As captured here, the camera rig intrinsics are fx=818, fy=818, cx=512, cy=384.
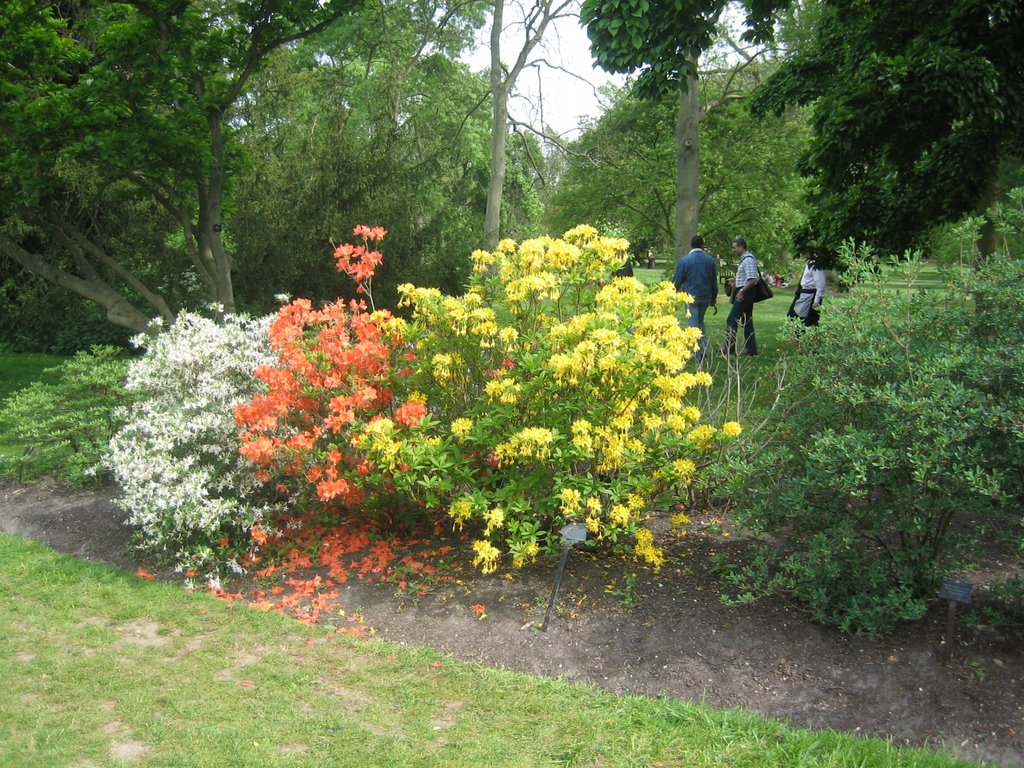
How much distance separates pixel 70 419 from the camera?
7117 mm

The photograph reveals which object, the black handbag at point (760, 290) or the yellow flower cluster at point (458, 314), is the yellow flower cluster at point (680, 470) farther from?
the black handbag at point (760, 290)

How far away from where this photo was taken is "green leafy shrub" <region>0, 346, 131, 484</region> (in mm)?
7098

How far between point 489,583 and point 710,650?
1430mm

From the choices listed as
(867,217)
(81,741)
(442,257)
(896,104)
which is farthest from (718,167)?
(81,741)

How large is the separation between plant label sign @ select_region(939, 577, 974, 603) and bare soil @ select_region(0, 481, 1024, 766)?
1.27ft

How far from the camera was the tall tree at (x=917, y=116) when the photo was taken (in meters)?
7.11

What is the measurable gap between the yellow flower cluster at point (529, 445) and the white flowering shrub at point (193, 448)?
6.29ft

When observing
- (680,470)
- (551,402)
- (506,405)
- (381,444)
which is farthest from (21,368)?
(680,470)

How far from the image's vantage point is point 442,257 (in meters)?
15.0

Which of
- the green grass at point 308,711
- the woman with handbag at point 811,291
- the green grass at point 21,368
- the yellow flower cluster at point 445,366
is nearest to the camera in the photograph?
the green grass at point 308,711

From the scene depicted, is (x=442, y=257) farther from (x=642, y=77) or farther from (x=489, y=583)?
(x=489, y=583)

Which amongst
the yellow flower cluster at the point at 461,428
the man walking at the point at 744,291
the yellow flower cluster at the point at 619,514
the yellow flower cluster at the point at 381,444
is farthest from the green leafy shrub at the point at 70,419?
the man walking at the point at 744,291

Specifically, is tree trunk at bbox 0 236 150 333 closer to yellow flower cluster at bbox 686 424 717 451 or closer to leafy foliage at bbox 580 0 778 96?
leafy foliage at bbox 580 0 778 96

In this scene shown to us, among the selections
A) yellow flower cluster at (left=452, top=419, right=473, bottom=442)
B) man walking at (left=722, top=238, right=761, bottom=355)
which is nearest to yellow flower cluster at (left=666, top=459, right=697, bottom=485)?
yellow flower cluster at (left=452, top=419, right=473, bottom=442)
